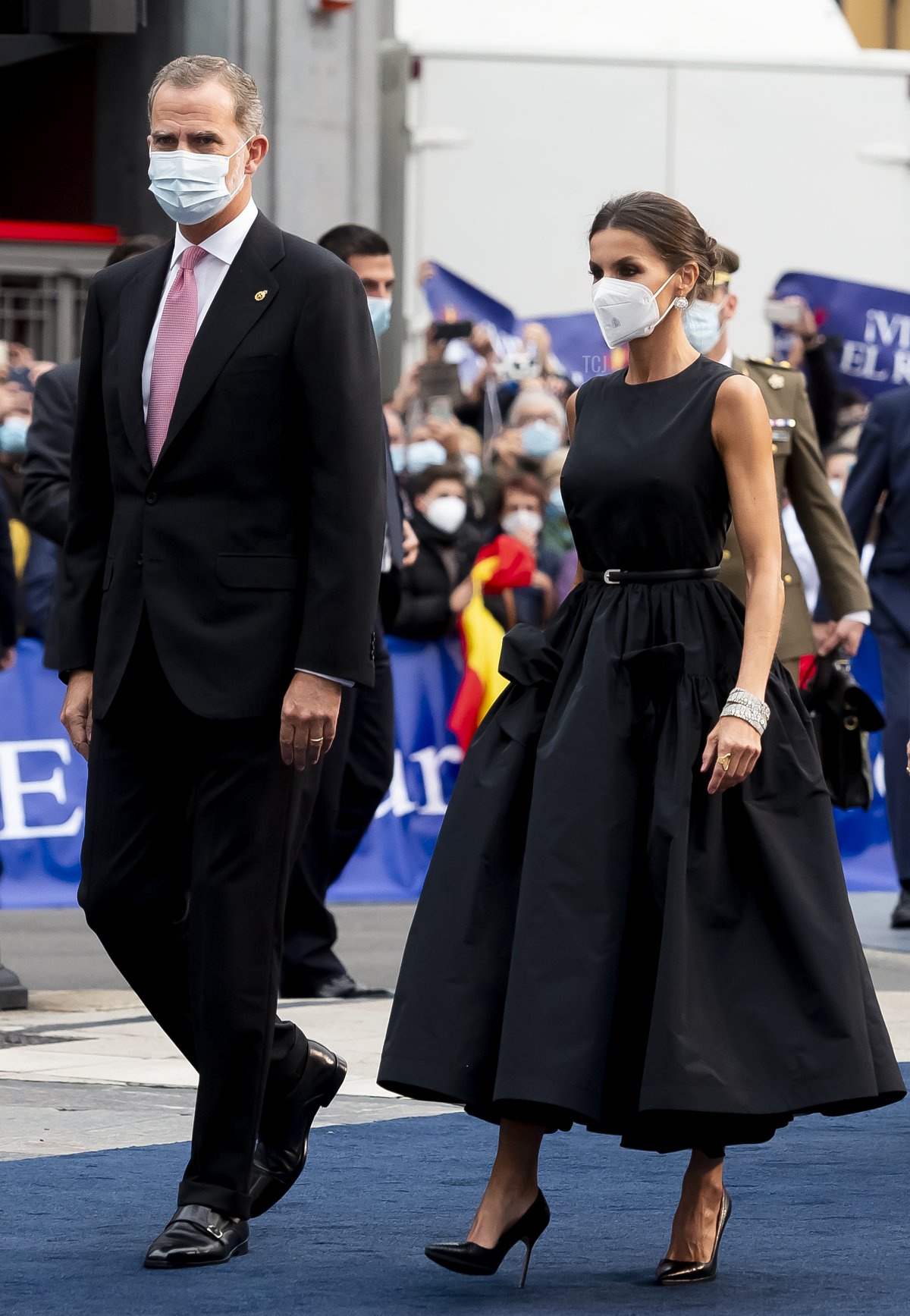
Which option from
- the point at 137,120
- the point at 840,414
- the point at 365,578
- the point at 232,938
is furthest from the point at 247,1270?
the point at 137,120

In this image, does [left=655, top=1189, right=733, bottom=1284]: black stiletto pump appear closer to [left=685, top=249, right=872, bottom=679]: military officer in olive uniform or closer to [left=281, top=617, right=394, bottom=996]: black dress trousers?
[left=685, top=249, right=872, bottom=679]: military officer in olive uniform

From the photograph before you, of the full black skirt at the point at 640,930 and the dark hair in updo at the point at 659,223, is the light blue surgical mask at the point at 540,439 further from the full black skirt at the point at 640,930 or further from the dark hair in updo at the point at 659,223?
the full black skirt at the point at 640,930

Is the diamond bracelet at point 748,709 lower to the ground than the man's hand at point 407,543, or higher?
higher

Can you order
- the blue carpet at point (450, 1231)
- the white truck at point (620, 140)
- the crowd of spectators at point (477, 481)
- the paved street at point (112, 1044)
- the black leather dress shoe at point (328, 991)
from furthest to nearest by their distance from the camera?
the white truck at point (620, 140) → the crowd of spectators at point (477, 481) → the black leather dress shoe at point (328, 991) → the paved street at point (112, 1044) → the blue carpet at point (450, 1231)

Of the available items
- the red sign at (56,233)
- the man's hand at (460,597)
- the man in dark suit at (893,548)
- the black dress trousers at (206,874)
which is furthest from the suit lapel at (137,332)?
the red sign at (56,233)

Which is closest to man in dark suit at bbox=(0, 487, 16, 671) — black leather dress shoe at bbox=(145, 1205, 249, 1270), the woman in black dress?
the woman in black dress

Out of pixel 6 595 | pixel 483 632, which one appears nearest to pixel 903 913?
pixel 483 632

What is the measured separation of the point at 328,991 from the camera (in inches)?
300

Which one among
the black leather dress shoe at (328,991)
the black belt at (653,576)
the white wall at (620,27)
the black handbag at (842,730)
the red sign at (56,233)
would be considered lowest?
the black leather dress shoe at (328,991)

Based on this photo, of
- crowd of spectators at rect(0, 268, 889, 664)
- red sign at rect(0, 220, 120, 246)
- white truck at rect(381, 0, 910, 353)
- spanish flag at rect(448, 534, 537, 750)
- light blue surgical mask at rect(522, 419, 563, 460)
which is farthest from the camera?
white truck at rect(381, 0, 910, 353)

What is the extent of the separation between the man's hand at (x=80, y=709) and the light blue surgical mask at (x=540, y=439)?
7830 millimetres

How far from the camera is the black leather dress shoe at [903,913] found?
944 cm

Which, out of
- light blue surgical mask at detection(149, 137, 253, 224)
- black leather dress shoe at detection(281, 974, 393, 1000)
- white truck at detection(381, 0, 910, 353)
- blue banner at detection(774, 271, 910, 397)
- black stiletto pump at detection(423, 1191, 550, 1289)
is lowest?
black leather dress shoe at detection(281, 974, 393, 1000)

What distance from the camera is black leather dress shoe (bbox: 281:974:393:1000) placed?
762 centimetres
